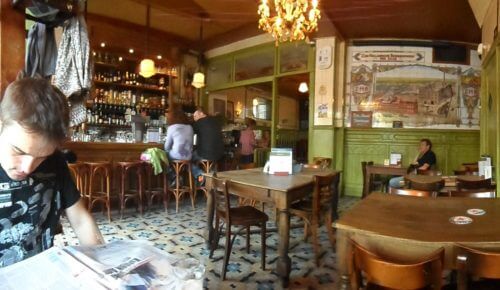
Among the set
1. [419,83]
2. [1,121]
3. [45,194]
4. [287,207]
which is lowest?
[287,207]

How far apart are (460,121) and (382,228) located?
6191mm

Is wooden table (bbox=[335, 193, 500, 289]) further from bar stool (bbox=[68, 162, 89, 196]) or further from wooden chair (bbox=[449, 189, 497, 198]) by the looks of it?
bar stool (bbox=[68, 162, 89, 196])

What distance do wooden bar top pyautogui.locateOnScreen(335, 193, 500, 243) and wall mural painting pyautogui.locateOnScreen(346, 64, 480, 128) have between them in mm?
4688

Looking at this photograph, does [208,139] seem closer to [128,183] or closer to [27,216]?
[128,183]

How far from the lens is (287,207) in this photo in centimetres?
269

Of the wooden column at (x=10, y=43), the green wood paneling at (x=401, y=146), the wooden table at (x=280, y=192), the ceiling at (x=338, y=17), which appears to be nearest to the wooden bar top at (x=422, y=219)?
the wooden table at (x=280, y=192)

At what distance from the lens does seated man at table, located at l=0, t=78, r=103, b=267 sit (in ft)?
2.99

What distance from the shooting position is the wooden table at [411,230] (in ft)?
4.77

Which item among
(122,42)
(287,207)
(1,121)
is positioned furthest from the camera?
(122,42)

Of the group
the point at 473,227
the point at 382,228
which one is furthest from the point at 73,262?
the point at 473,227

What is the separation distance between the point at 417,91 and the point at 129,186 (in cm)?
580

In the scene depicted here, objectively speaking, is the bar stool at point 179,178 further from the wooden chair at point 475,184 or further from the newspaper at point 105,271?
the newspaper at point 105,271

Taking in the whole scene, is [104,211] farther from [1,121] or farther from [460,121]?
[460,121]

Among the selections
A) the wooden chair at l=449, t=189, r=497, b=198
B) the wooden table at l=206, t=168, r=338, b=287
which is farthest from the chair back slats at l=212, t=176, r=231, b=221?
the wooden chair at l=449, t=189, r=497, b=198
